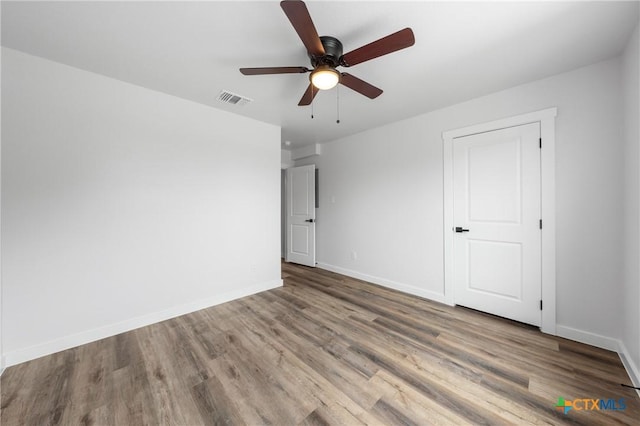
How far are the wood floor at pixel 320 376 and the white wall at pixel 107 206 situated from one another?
13.8 inches

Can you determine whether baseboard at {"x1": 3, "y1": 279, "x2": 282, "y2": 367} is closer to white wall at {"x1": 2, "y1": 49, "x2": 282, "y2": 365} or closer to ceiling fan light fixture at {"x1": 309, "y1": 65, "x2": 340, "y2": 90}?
white wall at {"x1": 2, "y1": 49, "x2": 282, "y2": 365}

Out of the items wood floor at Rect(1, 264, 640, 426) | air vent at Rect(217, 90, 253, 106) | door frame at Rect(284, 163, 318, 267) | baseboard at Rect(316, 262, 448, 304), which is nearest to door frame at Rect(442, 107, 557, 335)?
wood floor at Rect(1, 264, 640, 426)

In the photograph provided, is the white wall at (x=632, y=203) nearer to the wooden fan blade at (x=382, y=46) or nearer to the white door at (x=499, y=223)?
the white door at (x=499, y=223)

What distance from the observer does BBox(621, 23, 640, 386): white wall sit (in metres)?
1.63

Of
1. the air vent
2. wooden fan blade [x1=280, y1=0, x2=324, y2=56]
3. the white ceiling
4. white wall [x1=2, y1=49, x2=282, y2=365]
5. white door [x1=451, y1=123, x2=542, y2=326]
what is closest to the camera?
wooden fan blade [x1=280, y1=0, x2=324, y2=56]

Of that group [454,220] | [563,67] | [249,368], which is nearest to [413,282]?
[454,220]

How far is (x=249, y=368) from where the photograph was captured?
1.77 metres

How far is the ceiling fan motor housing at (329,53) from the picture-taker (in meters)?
1.63

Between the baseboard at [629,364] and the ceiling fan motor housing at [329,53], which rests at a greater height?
the ceiling fan motor housing at [329,53]

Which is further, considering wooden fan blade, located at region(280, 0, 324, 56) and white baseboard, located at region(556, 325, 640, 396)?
white baseboard, located at region(556, 325, 640, 396)

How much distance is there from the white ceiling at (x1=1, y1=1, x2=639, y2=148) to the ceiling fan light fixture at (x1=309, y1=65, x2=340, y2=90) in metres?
0.27

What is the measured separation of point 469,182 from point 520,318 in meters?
1.53

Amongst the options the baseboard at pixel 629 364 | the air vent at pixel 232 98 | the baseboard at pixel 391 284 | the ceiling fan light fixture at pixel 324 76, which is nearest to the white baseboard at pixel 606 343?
the baseboard at pixel 629 364

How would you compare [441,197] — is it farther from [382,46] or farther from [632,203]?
[382,46]
